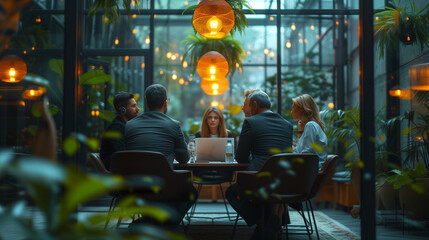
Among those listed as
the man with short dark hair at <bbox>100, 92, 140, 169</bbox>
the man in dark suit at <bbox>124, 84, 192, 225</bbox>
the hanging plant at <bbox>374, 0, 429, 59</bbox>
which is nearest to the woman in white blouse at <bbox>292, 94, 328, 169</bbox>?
the hanging plant at <bbox>374, 0, 429, 59</bbox>

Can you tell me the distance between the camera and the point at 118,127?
436 centimetres

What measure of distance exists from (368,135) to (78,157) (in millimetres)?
1707

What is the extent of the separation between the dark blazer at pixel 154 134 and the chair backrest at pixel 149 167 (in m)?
0.30

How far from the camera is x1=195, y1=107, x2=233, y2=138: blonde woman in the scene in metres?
6.35

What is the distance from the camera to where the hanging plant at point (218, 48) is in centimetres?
741

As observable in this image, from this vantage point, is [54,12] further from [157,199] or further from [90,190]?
[90,190]

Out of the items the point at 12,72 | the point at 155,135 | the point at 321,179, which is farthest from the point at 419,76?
the point at 12,72

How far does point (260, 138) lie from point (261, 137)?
0.01 m

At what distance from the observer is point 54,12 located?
549 cm

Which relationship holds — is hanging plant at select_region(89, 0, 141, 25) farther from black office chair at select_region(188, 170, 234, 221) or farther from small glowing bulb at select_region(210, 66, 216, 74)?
black office chair at select_region(188, 170, 234, 221)

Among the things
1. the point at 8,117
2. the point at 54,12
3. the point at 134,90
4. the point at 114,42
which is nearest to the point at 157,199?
the point at 8,117

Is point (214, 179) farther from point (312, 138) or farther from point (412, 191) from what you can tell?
point (412, 191)

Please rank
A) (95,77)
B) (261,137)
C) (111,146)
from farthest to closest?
(95,77), (111,146), (261,137)

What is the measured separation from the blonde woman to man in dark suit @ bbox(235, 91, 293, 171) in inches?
96.6
